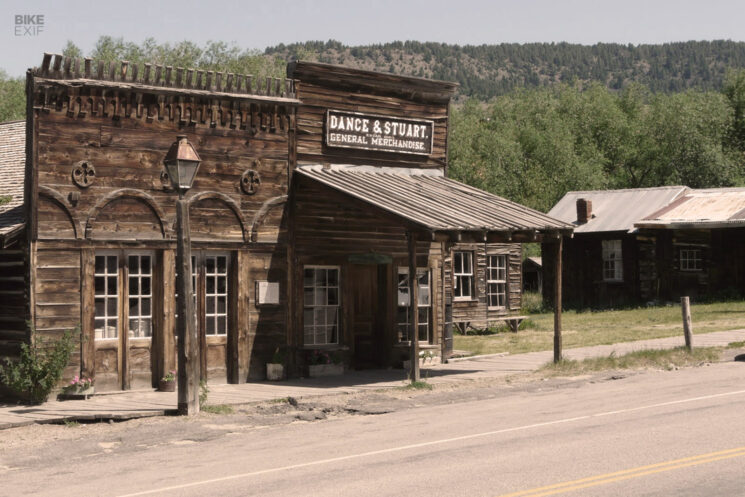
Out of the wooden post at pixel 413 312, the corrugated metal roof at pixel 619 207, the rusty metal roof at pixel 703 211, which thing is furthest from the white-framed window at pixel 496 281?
the wooden post at pixel 413 312

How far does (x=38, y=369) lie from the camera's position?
1548 cm

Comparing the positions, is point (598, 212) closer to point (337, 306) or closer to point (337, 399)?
point (337, 306)

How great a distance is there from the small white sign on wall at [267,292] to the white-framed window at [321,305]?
2.48 ft

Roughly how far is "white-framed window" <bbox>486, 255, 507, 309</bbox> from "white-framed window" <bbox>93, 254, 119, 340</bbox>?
1868 centimetres

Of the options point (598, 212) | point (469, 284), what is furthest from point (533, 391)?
point (598, 212)

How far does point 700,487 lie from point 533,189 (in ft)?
181

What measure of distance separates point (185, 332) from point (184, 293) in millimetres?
572

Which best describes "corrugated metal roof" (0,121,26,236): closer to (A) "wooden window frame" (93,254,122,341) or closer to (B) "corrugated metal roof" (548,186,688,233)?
(A) "wooden window frame" (93,254,122,341)

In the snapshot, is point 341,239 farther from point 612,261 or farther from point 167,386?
point 612,261

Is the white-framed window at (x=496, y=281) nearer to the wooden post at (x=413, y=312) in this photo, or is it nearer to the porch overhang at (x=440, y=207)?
the porch overhang at (x=440, y=207)

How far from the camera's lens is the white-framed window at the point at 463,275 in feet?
106

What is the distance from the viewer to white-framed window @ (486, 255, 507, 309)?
111 feet

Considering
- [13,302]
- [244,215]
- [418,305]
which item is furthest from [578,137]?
[13,302]

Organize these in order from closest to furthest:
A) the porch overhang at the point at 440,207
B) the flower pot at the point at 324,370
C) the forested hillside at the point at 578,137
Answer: the porch overhang at the point at 440,207 < the flower pot at the point at 324,370 < the forested hillside at the point at 578,137
